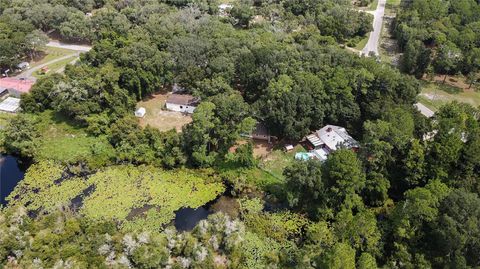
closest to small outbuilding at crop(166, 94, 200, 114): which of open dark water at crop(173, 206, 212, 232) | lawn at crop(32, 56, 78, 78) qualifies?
open dark water at crop(173, 206, 212, 232)

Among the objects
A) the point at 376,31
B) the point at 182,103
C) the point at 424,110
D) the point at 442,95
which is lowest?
the point at 424,110

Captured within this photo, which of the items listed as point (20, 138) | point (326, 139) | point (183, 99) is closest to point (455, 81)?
point (326, 139)

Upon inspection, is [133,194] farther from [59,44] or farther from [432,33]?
[432,33]

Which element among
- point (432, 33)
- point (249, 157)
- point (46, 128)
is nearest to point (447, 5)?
point (432, 33)

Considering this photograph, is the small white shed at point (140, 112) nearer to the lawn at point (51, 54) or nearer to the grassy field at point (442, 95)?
the lawn at point (51, 54)

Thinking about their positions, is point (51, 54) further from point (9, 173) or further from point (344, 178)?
point (344, 178)

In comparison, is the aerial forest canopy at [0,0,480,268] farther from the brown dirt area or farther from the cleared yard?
the cleared yard
